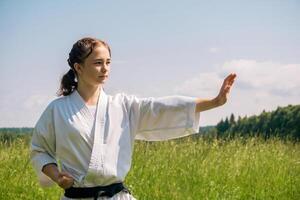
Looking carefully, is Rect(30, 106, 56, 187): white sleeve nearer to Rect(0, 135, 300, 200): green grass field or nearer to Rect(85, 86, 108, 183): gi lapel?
Rect(85, 86, 108, 183): gi lapel

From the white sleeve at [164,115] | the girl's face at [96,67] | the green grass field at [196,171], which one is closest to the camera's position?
the girl's face at [96,67]

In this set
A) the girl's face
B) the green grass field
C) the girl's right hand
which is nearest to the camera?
the girl's right hand

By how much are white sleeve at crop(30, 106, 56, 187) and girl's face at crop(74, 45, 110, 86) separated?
0.32m

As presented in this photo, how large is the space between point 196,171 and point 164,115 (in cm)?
264

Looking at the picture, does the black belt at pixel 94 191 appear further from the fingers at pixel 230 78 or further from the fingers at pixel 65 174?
the fingers at pixel 230 78

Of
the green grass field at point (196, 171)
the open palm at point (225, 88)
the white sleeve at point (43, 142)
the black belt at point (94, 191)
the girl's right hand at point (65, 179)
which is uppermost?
the open palm at point (225, 88)

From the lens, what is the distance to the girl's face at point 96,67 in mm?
2980

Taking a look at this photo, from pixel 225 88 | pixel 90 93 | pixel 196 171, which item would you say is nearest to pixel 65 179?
pixel 90 93

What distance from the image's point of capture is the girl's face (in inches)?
117

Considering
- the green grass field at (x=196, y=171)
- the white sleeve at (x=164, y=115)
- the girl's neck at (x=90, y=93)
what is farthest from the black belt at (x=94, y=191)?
the green grass field at (x=196, y=171)

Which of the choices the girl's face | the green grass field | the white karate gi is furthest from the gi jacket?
the green grass field

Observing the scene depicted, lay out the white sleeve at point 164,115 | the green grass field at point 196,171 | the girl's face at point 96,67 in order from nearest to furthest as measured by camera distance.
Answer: the girl's face at point 96,67 < the white sleeve at point 164,115 < the green grass field at point 196,171

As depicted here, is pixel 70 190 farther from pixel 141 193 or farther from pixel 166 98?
pixel 141 193

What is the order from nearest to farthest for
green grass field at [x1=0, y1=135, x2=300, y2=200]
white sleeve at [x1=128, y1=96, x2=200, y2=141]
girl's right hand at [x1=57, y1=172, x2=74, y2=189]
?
girl's right hand at [x1=57, y1=172, x2=74, y2=189] → white sleeve at [x1=128, y1=96, x2=200, y2=141] → green grass field at [x1=0, y1=135, x2=300, y2=200]
